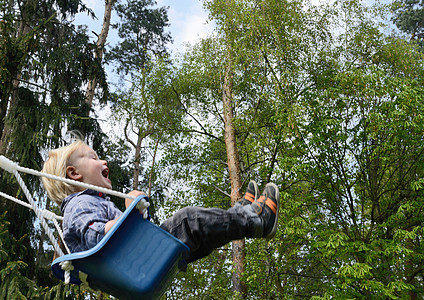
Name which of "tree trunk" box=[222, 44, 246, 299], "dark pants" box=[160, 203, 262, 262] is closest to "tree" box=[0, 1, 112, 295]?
"tree trunk" box=[222, 44, 246, 299]

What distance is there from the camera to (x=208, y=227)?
1.79 metres

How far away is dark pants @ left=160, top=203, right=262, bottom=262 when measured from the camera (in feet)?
5.82

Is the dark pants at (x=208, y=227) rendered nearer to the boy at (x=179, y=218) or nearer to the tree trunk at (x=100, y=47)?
the boy at (x=179, y=218)

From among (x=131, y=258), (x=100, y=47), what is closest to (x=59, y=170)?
(x=131, y=258)

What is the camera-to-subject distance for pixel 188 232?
1.78 m

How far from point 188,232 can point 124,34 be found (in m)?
15.7

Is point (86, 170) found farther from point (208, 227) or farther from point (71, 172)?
point (208, 227)

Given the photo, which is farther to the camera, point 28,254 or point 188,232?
point 28,254

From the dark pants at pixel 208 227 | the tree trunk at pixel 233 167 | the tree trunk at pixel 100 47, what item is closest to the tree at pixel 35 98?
the tree trunk at pixel 100 47

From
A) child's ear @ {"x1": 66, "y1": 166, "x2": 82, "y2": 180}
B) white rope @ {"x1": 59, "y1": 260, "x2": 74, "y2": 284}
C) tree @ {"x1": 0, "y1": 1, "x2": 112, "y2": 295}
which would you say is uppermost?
tree @ {"x1": 0, "y1": 1, "x2": 112, "y2": 295}

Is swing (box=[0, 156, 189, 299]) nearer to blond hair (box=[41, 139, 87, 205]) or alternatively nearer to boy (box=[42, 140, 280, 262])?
boy (box=[42, 140, 280, 262])

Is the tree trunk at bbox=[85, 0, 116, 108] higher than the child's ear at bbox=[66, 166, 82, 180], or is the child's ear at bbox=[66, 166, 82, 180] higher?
the tree trunk at bbox=[85, 0, 116, 108]

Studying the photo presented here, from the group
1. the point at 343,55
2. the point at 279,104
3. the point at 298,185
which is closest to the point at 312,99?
the point at 279,104

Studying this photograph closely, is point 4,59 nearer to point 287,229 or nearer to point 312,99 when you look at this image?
point 287,229
